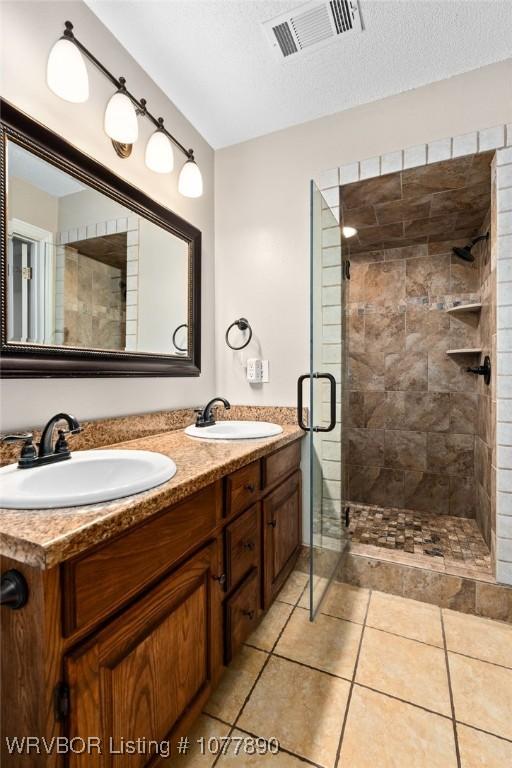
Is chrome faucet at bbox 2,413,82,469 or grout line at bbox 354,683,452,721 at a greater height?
chrome faucet at bbox 2,413,82,469

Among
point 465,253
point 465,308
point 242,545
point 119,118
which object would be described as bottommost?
point 242,545

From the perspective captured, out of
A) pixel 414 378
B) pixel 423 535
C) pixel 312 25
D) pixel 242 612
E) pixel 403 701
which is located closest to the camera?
pixel 403 701

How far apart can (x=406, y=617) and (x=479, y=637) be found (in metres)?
0.29

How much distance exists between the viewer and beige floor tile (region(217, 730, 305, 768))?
0.99 m

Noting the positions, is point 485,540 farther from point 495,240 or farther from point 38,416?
point 38,416

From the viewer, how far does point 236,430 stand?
1.88 m

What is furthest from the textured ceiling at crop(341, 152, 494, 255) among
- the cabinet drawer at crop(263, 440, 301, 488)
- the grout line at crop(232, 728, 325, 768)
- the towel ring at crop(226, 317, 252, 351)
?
the grout line at crop(232, 728, 325, 768)

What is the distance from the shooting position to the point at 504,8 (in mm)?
1373

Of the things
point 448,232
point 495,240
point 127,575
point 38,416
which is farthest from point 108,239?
point 448,232

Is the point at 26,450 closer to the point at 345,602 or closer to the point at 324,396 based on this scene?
the point at 324,396

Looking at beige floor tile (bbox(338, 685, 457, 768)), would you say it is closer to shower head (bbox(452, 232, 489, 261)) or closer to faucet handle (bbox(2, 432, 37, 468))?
faucet handle (bbox(2, 432, 37, 468))

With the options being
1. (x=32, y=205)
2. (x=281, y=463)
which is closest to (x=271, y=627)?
(x=281, y=463)

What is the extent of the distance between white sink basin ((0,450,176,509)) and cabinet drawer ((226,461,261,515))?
0.26 metres

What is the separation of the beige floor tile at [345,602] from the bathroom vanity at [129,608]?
0.56 meters
